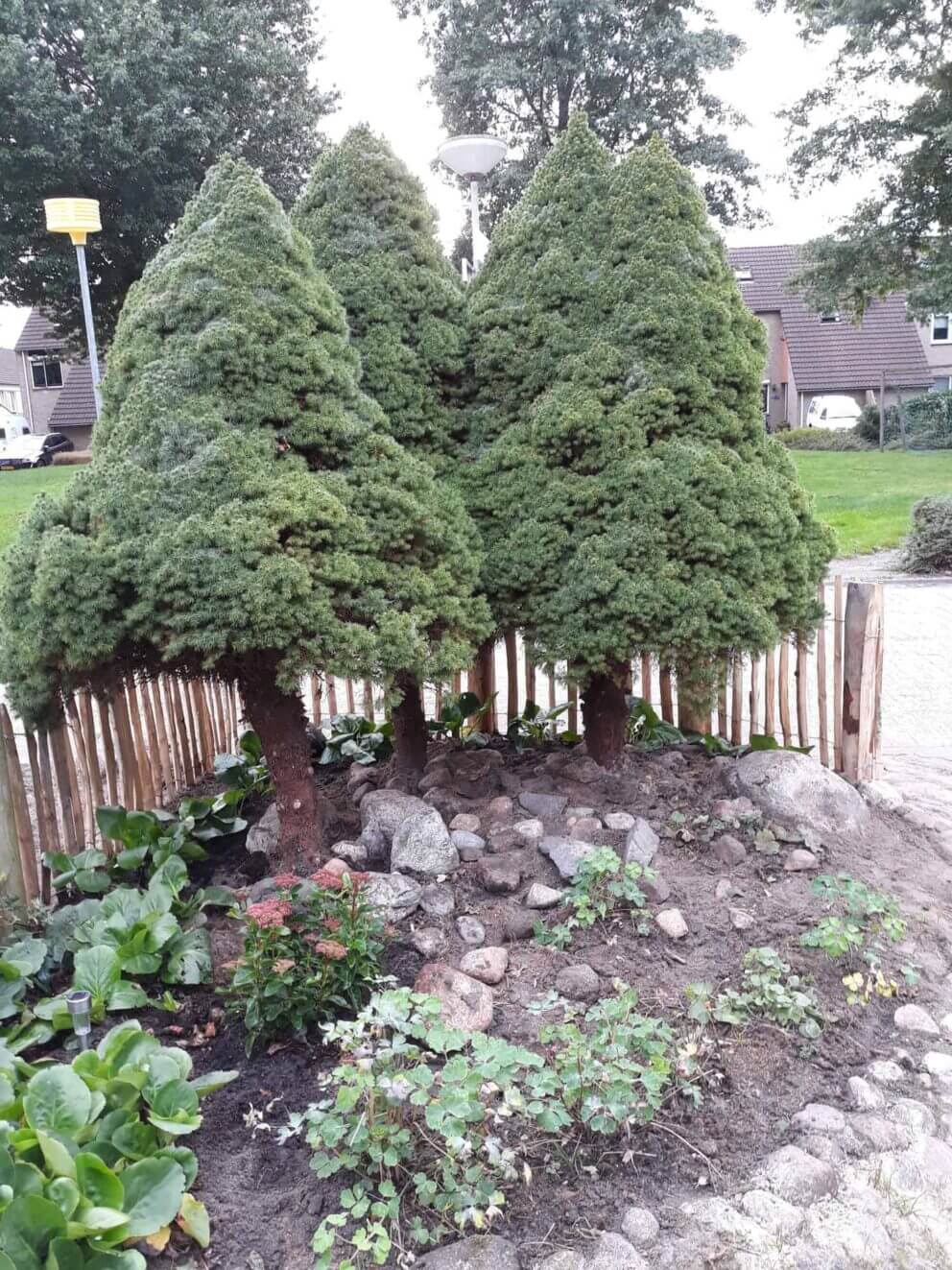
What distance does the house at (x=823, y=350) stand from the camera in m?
31.6

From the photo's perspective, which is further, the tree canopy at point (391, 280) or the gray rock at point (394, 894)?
the tree canopy at point (391, 280)

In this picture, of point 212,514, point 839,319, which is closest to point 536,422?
point 212,514

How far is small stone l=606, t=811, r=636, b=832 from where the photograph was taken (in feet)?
12.5

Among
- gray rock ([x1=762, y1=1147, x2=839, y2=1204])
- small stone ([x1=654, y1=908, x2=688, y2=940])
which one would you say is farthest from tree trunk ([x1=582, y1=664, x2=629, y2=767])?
gray rock ([x1=762, y1=1147, x2=839, y2=1204])

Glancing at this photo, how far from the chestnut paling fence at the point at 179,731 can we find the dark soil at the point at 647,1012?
23.7 inches

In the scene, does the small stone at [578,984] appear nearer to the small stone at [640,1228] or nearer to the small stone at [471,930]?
the small stone at [471,930]

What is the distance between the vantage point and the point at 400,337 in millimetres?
3969

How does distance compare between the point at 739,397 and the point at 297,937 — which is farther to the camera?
the point at 739,397

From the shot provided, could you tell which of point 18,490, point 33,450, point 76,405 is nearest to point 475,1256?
point 18,490

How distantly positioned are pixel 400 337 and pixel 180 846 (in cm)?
226

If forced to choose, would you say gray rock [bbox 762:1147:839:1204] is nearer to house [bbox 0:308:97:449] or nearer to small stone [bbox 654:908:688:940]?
small stone [bbox 654:908:688:940]

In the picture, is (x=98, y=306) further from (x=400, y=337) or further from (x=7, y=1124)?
(x=7, y=1124)

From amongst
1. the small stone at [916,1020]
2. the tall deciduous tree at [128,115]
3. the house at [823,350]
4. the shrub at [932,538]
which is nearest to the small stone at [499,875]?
the small stone at [916,1020]

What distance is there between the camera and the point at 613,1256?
6.89 ft
